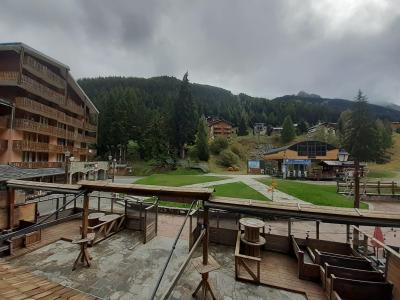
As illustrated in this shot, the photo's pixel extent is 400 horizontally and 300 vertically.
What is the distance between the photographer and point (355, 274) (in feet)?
24.1

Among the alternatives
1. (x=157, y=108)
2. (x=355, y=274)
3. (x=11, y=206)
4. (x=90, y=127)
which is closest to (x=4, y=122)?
(x=90, y=127)

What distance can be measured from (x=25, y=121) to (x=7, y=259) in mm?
20297

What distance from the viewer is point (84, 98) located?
37906 mm

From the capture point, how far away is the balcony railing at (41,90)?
24688 mm

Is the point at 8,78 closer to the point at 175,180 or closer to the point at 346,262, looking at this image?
the point at 175,180

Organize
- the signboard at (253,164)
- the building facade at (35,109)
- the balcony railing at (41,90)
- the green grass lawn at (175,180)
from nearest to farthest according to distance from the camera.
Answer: the building facade at (35,109), the balcony railing at (41,90), the green grass lawn at (175,180), the signboard at (253,164)

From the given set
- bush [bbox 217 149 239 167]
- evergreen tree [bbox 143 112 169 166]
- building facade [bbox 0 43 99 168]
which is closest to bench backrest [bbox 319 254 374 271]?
building facade [bbox 0 43 99 168]

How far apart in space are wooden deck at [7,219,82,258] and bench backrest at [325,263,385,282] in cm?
1108

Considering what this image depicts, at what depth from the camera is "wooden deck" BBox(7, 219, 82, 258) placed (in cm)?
976

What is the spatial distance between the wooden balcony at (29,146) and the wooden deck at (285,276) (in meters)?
25.9

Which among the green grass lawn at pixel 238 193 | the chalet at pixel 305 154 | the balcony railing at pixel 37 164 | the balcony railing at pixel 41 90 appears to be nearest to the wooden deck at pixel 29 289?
the green grass lawn at pixel 238 193

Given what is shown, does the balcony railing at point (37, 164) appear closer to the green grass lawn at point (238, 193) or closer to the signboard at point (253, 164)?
the green grass lawn at point (238, 193)

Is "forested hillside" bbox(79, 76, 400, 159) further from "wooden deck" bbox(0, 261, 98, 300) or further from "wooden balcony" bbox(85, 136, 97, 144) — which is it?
"wooden deck" bbox(0, 261, 98, 300)

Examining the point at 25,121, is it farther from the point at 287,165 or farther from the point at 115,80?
the point at 115,80
